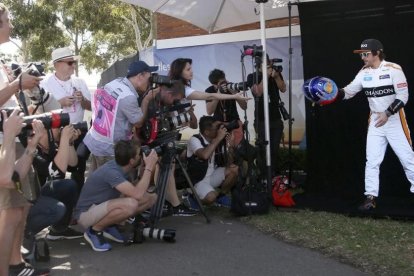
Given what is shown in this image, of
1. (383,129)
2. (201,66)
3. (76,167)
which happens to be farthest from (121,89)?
(201,66)

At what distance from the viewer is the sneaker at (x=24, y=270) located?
3695 millimetres

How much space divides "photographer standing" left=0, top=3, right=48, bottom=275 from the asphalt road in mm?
796

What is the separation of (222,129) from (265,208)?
1085 millimetres

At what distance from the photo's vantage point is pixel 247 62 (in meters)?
9.18

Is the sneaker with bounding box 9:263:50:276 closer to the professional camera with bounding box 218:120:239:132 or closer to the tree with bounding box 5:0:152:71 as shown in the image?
the professional camera with bounding box 218:120:239:132

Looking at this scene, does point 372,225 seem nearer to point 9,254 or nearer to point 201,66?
point 9,254

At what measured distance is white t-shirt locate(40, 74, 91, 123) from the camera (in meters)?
5.39

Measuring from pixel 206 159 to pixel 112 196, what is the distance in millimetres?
1623

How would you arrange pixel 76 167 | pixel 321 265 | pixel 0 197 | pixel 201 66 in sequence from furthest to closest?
pixel 201 66, pixel 76 167, pixel 321 265, pixel 0 197

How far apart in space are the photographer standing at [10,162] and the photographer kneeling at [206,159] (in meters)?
2.74

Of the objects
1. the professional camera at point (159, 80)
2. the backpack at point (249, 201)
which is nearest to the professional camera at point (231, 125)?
the backpack at point (249, 201)

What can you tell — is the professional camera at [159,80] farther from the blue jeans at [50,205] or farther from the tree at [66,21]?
the tree at [66,21]

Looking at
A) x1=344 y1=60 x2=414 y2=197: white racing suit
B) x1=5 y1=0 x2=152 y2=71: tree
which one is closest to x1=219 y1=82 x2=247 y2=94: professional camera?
x1=344 y1=60 x2=414 y2=197: white racing suit

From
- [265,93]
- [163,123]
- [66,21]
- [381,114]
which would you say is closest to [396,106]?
[381,114]
